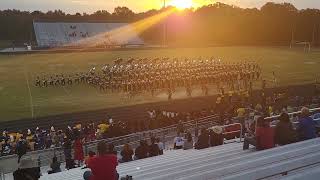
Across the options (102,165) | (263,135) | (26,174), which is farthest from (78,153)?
(102,165)

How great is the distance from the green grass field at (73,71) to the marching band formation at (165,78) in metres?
0.74

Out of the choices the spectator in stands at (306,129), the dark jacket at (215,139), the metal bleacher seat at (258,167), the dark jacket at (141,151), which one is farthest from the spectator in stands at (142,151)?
the spectator in stands at (306,129)

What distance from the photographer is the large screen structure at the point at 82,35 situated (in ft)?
170

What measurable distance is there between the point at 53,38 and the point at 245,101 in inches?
1359

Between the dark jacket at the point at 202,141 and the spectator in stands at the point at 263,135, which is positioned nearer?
the spectator in stands at the point at 263,135

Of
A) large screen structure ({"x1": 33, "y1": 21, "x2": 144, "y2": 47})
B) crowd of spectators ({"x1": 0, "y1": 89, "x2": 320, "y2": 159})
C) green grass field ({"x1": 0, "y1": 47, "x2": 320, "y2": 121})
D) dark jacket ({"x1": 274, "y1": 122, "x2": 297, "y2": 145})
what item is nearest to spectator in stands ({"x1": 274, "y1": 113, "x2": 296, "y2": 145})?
dark jacket ({"x1": 274, "y1": 122, "x2": 297, "y2": 145})

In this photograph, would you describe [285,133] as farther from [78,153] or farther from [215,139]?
[78,153]

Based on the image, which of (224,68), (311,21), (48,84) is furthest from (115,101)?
(311,21)

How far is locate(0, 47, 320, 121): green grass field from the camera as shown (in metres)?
22.9

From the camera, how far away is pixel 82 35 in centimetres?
5497

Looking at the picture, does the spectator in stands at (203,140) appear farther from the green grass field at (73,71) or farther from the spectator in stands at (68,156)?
the green grass field at (73,71)

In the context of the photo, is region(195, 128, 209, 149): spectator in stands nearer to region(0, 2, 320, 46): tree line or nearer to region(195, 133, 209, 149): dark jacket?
region(195, 133, 209, 149): dark jacket

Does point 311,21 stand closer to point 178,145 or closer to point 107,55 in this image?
point 107,55

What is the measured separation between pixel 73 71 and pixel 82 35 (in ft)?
72.6
